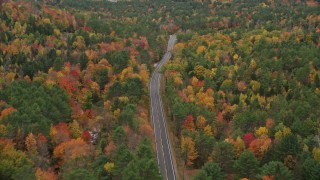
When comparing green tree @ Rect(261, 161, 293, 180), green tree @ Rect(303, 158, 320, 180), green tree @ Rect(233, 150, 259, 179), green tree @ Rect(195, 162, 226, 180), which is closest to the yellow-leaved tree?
green tree @ Rect(195, 162, 226, 180)

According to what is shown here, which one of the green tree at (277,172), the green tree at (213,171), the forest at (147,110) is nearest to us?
the green tree at (277,172)

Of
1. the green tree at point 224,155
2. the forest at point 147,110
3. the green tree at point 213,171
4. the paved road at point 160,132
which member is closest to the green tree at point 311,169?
the forest at point 147,110

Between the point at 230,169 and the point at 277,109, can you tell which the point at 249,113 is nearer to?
the point at 277,109

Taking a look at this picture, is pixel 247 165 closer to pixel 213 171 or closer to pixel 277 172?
pixel 277 172

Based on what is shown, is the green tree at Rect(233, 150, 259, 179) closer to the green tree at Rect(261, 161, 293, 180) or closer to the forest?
the forest

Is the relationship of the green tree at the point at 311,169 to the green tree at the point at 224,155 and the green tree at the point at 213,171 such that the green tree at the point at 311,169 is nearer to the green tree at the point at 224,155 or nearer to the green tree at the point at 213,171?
the green tree at the point at 224,155

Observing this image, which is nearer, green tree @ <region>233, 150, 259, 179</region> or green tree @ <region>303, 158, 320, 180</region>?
green tree @ <region>303, 158, 320, 180</region>
